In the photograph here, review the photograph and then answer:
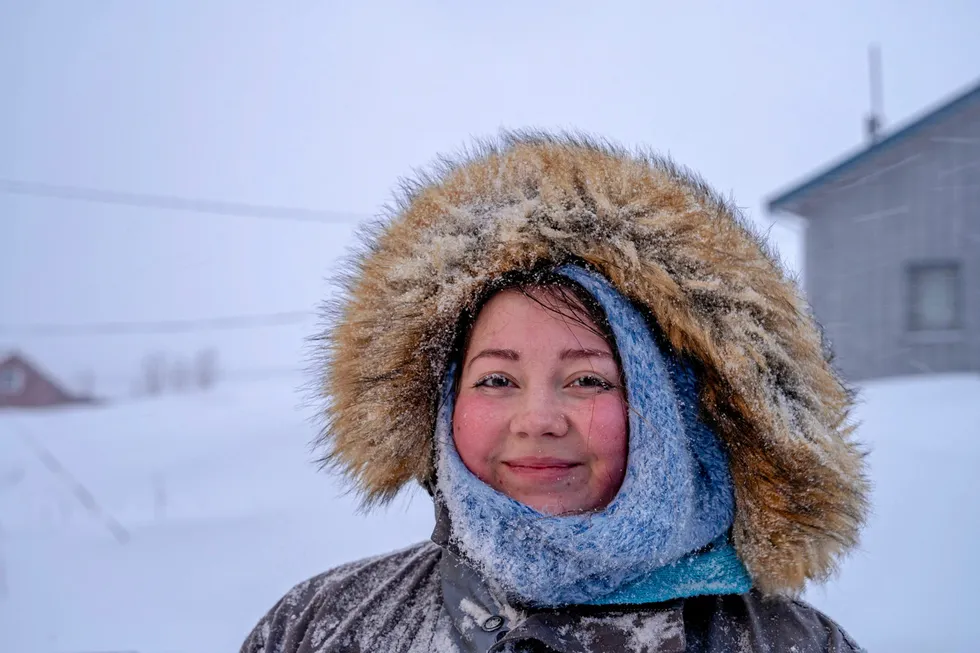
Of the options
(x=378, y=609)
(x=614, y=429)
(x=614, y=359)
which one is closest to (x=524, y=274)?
(x=614, y=359)

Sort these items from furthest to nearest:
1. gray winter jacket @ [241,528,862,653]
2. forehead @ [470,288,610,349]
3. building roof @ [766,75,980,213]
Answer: building roof @ [766,75,980,213]
forehead @ [470,288,610,349]
gray winter jacket @ [241,528,862,653]

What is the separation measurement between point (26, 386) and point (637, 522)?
29093 mm

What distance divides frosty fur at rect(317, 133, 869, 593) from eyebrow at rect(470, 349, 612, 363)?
125 millimetres

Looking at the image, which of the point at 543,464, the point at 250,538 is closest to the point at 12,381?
the point at 250,538

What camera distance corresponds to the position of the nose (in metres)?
1.38

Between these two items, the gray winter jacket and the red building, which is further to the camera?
the red building

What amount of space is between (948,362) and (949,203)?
2.09 metres

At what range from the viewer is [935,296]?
10281 mm

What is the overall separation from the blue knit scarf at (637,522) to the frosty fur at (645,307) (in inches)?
1.5

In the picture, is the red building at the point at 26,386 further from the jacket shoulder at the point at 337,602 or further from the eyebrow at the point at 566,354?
the eyebrow at the point at 566,354

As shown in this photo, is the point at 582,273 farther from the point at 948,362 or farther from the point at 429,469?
the point at 948,362

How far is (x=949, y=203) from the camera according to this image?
10023 millimetres

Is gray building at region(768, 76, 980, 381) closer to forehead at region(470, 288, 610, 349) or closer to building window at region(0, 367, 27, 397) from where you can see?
forehead at region(470, 288, 610, 349)

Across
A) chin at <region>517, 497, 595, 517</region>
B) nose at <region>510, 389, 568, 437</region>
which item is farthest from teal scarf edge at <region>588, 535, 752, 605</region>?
nose at <region>510, 389, 568, 437</region>
